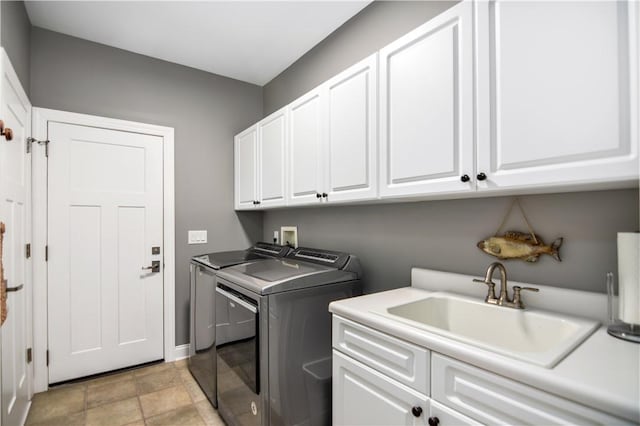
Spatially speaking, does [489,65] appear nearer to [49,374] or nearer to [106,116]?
[106,116]

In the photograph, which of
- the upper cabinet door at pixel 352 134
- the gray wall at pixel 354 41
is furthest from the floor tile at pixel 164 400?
the gray wall at pixel 354 41

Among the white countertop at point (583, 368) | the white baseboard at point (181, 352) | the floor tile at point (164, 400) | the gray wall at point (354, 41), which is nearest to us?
the white countertop at point (583, 368)

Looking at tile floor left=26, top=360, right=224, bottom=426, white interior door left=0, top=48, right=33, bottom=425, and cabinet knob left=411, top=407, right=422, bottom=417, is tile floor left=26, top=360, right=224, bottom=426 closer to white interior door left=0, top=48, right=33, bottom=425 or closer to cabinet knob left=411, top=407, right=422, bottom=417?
white interior door left=0, top=48, right=33, bottom=425

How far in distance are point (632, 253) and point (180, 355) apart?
3192mm

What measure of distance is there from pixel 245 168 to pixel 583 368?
2.69 metres

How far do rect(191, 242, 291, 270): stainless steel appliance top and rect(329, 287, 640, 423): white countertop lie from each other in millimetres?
1454

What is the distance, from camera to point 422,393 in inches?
40.9

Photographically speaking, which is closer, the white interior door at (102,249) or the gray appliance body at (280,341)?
the gray appliance body at (280,341)

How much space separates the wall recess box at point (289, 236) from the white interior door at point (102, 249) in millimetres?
1094

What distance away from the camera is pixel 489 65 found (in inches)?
45.5

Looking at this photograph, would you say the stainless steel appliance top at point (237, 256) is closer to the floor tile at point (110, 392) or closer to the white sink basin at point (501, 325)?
the floor tile at point (110, 392)

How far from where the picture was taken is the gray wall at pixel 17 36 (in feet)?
5.57

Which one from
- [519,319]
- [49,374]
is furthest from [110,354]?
[519,319]

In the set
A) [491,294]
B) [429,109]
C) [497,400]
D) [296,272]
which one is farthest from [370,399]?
[429,109]
